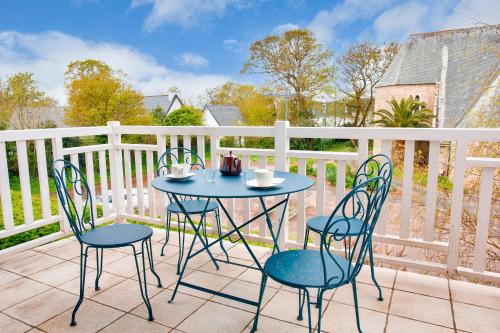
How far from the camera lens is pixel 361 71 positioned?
2444 centimetres

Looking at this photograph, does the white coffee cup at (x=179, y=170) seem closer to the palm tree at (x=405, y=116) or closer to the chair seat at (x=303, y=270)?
the chair seat at (x=303, y=270)

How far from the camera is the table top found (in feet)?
5.95

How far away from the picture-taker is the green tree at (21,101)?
13845 millimetres

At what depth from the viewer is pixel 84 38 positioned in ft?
68.4

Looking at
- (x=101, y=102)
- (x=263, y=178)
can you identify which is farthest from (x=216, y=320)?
(x=101, y=102)

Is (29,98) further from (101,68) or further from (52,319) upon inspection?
(52,319)

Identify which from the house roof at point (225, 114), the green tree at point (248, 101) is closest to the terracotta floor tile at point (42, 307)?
the green tree at point (248, 101)

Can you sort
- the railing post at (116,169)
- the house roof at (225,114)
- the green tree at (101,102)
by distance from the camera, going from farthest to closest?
the house roof at (225,114) < the green tree at (101,102) < the railing post at (116,169)

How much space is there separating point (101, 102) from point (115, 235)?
14904mm

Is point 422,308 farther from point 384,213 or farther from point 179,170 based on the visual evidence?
point 179,170

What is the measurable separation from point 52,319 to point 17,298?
0.43 m

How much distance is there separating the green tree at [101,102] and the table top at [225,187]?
1449cm

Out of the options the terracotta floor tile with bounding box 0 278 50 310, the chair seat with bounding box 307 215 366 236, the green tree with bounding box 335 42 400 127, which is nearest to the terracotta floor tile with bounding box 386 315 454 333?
the chair seat with bounding box 307 215 366 236

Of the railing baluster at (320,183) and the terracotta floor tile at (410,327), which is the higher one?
the railing baluster at (320,183)
